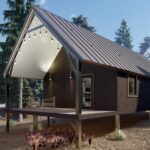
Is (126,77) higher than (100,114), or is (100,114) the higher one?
(126,77)

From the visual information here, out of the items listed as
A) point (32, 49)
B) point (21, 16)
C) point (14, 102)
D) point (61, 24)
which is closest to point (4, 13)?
point (21, 16)

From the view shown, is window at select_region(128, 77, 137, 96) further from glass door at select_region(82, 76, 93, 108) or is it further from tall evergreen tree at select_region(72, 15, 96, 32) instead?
tall evergreen tree at select_region(72, 15, 96, 32)

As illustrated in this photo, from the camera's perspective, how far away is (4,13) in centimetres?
2395

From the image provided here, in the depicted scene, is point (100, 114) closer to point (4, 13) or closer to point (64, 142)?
point (64, 142)

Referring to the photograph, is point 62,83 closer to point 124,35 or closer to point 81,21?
point 81,21

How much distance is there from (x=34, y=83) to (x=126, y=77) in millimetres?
21950

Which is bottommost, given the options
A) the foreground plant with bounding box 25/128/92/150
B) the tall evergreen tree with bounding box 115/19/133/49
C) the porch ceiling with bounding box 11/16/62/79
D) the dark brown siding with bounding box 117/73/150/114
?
the foreground plant with bounding box 25/128/92/150

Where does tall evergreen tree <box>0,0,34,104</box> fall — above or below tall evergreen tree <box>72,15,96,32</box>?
below

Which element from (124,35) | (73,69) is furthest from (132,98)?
(124,35)

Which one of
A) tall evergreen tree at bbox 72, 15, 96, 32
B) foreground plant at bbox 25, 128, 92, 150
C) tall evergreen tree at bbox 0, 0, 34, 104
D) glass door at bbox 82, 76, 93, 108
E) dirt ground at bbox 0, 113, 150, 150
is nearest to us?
foreground plant at bbox 25, 128, 92, 150

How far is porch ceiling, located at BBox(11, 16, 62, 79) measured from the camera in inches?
531

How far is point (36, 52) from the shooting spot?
605 inches

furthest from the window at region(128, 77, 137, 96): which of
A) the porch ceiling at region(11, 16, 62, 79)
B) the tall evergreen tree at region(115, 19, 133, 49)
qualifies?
the tall evergreen tree at region(115, 19, 133, 49)

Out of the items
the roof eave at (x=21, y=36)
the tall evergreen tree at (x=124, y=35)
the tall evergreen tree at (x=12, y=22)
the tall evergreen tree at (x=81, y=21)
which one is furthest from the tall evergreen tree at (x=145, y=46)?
the roof eave at (x=21, y=36)
